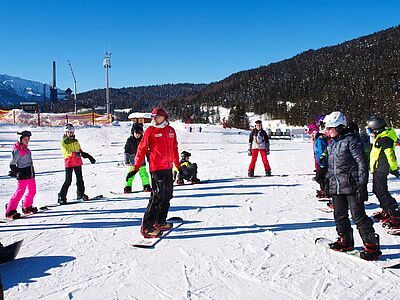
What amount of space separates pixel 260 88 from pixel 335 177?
14261 cm

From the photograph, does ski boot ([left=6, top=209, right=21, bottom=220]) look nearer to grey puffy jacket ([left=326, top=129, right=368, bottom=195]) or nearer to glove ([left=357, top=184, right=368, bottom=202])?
grey puffy jacket ([left=326, top=129, right=368, bottom=195])

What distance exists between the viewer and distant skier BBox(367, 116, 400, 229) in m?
4.70

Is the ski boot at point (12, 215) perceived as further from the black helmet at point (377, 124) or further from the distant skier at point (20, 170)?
the black helmet at point (377, 124)

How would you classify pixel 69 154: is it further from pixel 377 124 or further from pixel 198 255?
pixel 377 124

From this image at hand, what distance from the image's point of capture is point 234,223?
538 cm

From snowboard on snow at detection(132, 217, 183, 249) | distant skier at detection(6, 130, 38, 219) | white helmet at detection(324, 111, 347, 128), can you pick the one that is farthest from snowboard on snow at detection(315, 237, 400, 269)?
distant skier at detection(6, 130, 38, 219)

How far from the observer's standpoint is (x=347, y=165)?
3746 mm

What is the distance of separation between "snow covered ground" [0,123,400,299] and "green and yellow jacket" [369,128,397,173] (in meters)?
0.88

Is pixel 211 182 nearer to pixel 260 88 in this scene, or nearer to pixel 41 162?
pixel 41 162

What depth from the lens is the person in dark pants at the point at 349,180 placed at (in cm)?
361

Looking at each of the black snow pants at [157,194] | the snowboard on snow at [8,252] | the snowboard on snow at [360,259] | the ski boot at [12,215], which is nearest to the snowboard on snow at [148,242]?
the black snow pants at [157,194]

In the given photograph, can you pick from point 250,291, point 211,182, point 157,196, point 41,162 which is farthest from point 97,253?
point 41,162

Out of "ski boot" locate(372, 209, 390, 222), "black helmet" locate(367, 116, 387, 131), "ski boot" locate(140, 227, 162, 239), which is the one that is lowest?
"ski boot" locate(140, 227, 162, 239)

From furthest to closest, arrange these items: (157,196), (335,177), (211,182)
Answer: (211,182)
(157,196)
(335,177)
